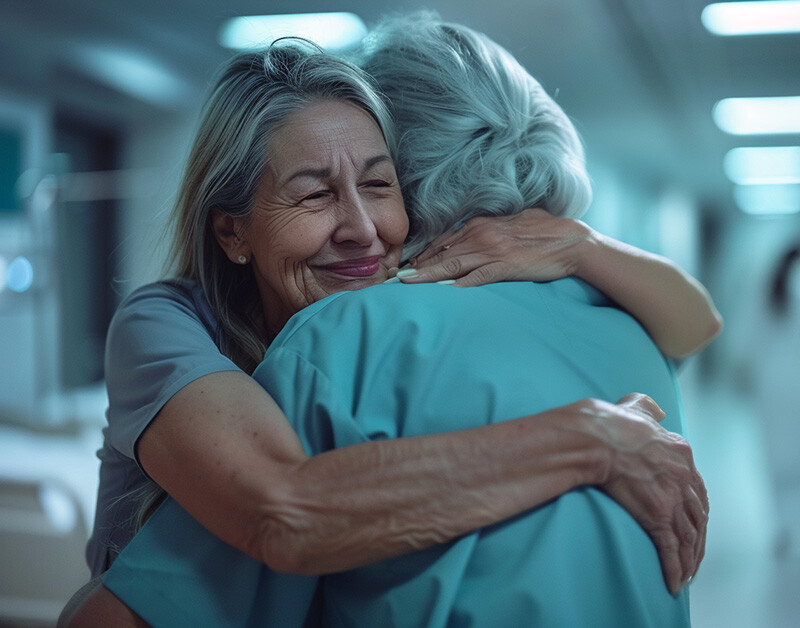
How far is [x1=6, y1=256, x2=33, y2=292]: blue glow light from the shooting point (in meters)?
3.44

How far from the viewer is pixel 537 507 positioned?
32.4 inches

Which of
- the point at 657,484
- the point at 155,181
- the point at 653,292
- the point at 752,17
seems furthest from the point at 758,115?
the point at 657,484

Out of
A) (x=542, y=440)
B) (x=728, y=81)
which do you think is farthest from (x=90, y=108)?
(x=542, y=440)

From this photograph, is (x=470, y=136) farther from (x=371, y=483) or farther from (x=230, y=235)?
(x=371, y=483)

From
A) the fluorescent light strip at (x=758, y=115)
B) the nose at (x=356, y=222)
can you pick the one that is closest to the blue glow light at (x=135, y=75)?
the nose at (x=356, y=222)

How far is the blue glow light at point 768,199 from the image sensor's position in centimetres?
1157

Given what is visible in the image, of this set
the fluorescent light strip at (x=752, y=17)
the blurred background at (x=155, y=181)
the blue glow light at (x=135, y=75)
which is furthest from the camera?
the blue glow light at (x=135, y=75)

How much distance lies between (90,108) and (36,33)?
157cm

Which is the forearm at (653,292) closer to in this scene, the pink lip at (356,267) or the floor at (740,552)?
the pink lip at (356,267)

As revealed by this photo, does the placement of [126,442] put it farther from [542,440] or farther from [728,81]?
[728,81]

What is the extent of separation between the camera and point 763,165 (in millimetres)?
9711

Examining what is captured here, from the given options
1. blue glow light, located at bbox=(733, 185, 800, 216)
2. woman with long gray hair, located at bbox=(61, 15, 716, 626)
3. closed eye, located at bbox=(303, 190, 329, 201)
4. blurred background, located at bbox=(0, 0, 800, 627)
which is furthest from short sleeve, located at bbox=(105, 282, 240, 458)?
blue glow light, located at bbox=(733, 185, 800, 216)

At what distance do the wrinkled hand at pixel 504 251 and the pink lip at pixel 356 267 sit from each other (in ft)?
0.20

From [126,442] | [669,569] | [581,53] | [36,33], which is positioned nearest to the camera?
[669,569]
